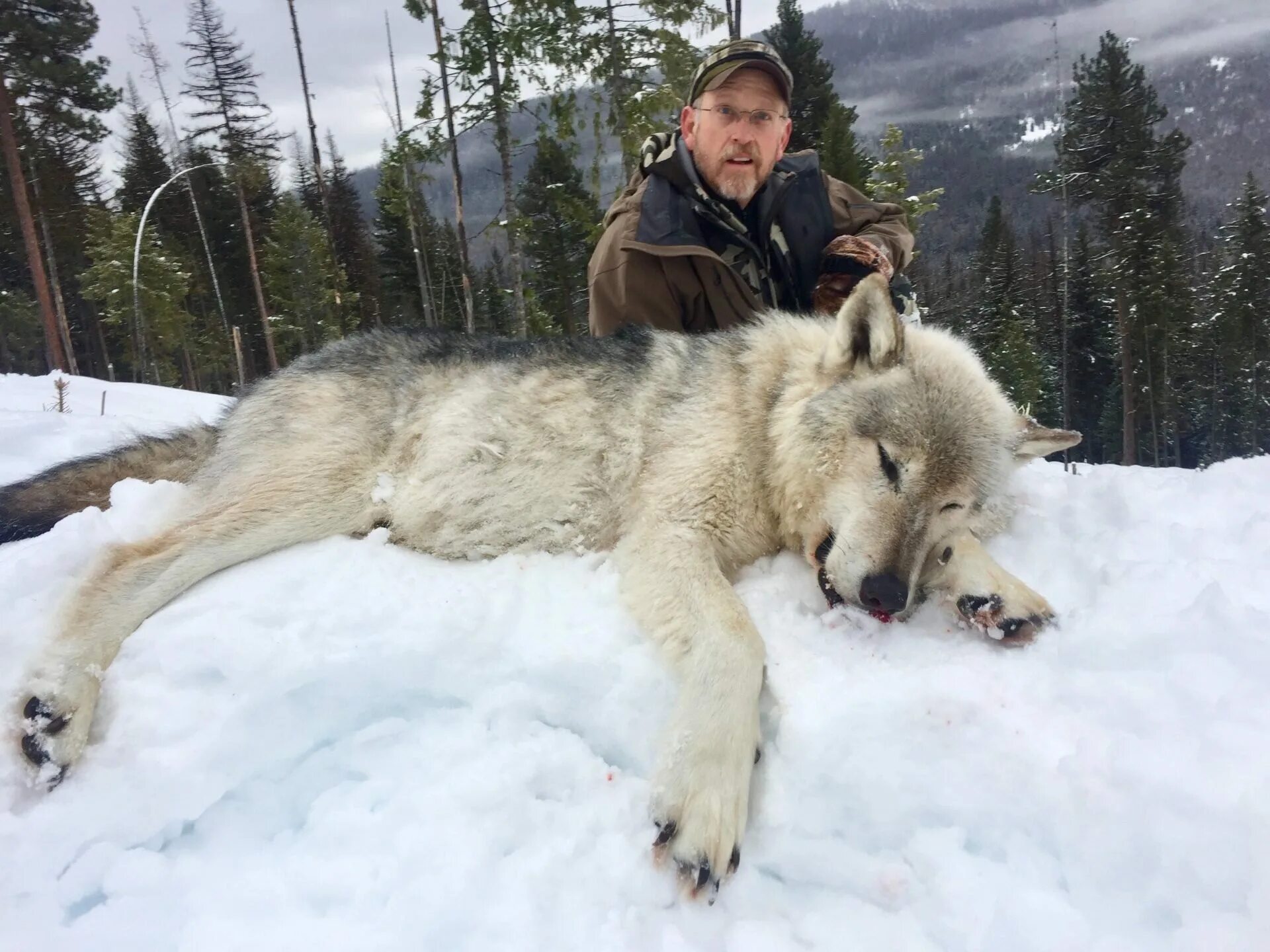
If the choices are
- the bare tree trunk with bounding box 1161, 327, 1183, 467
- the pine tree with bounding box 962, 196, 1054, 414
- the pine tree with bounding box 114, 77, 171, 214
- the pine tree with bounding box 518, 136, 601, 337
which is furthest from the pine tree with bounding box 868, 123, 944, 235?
the pine tree with bounding box 114, 77, 171, 214

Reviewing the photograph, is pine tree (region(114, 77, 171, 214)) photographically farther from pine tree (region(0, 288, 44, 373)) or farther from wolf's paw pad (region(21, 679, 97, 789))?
wolf's paw pad (region(21, 679, 97, 789))

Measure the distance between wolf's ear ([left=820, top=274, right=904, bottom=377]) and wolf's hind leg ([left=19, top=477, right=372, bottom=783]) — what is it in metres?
2.67

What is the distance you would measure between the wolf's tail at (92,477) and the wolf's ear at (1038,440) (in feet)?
15.9

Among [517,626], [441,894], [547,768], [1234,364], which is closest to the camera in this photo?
[441,894]

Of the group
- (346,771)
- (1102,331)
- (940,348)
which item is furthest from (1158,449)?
(346,771)

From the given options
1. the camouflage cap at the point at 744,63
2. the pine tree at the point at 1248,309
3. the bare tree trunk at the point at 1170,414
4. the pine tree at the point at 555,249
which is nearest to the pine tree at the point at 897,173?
the pine tree at the point at 555,249

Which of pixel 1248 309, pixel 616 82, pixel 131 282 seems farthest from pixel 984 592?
pixel 1248 309

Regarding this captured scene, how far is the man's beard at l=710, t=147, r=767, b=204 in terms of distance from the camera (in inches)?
194

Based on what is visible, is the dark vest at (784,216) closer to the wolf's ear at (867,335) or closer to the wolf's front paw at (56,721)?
the wolf's ear at (867,335)

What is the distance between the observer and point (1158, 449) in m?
44.6

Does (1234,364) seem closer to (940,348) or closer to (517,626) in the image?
(940,348)

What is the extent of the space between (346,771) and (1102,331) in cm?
5501

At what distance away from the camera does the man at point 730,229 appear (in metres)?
4.82

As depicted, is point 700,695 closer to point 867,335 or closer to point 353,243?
point 867,335
